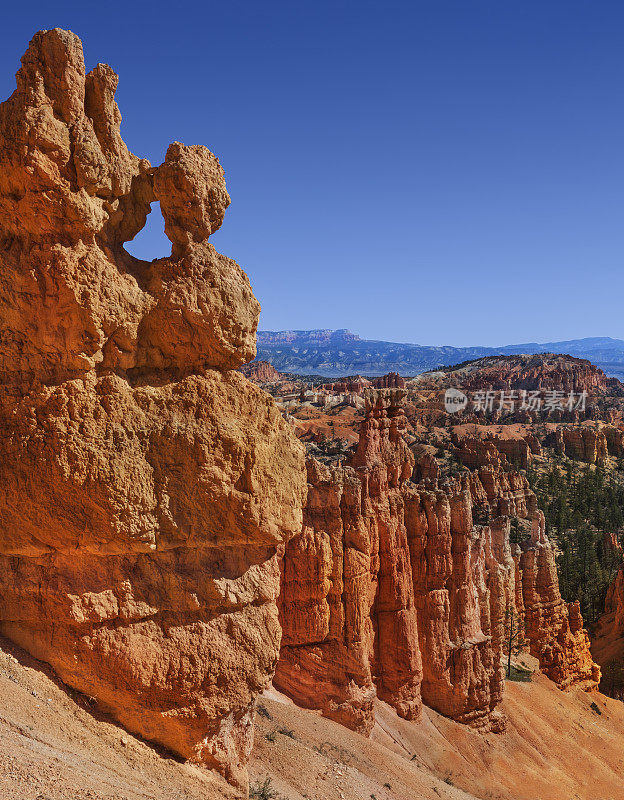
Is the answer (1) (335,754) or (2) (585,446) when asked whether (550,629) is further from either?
(2) (585,446)

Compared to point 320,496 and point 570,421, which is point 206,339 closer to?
point 320,496

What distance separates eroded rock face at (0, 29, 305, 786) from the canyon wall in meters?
8.37

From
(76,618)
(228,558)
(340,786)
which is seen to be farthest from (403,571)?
(76,618)

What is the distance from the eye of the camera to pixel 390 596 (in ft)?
63.5

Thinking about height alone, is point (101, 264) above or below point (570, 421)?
above

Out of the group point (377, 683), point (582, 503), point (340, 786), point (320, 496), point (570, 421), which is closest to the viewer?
point (340, 786)

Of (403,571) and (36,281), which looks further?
(403,571)

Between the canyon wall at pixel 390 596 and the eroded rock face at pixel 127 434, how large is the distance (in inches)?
330

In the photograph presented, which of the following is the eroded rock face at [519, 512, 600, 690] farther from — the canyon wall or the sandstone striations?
the sandstone striations

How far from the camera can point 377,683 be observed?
63.9 feet

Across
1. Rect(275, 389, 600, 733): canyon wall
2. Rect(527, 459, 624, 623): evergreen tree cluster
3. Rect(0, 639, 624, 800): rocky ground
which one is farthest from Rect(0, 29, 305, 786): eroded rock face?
Rect(527, 459, 624, 623): evergreen tree cluster

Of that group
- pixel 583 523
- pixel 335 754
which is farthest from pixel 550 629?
pixel 583 523

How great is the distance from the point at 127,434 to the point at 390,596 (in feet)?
44.7

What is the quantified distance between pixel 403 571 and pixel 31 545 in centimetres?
1415
